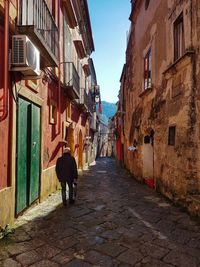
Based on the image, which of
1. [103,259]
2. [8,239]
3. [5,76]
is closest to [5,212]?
[8,239]

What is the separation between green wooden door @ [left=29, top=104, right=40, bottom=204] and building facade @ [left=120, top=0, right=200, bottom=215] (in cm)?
355

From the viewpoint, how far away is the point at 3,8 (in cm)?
423

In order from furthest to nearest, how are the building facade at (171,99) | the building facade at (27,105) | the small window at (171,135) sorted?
the small window at (171,135)
the building facade at (171,99)
the building facade at (27,105)

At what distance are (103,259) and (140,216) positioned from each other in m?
2.33

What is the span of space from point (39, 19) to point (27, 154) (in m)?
3.01

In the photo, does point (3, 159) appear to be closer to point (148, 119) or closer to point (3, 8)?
point (3, 8)

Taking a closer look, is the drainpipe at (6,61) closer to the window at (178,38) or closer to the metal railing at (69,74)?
the window at (178,38)

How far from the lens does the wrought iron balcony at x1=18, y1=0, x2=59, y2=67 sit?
4969mm

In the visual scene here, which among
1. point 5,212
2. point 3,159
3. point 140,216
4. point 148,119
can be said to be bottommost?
point 140,216

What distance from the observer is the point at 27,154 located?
5.95m

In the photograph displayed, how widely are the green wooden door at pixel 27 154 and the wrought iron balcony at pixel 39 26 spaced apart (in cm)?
117

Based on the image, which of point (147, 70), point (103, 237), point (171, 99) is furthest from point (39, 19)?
point (147, 70)

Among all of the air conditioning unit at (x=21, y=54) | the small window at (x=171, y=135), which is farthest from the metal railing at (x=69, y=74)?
the air conditioning unit at (x=21, y=54)

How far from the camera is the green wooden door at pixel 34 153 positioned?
20.1 ft
